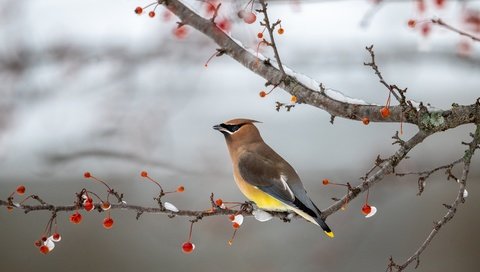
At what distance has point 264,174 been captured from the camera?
257 centimetres

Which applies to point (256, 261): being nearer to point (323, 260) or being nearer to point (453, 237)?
point (323, 260)

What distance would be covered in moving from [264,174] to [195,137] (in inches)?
106

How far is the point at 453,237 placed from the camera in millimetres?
4566

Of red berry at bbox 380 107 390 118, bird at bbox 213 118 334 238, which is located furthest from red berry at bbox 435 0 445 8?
red berry at bbox 380 107 390 118

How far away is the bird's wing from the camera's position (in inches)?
97.5

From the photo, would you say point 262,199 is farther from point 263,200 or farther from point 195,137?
point 195,137

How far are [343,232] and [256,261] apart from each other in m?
0.62

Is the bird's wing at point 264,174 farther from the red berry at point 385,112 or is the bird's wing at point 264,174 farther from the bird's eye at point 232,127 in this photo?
the red berry at point 385,112

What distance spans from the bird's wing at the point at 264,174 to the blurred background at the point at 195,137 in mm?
1909

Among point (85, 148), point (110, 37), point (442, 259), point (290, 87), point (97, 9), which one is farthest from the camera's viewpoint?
point (97, 9)

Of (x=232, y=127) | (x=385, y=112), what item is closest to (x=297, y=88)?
(x=385, y=112)

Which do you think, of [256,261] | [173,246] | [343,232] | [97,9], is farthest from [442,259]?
[97,9]

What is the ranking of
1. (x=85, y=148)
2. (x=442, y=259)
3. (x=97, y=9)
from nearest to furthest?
(x=442, y=259), (x=85, y=148), (x=97, y=9)

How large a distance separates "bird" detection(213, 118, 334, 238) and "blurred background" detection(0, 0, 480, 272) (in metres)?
1.89
